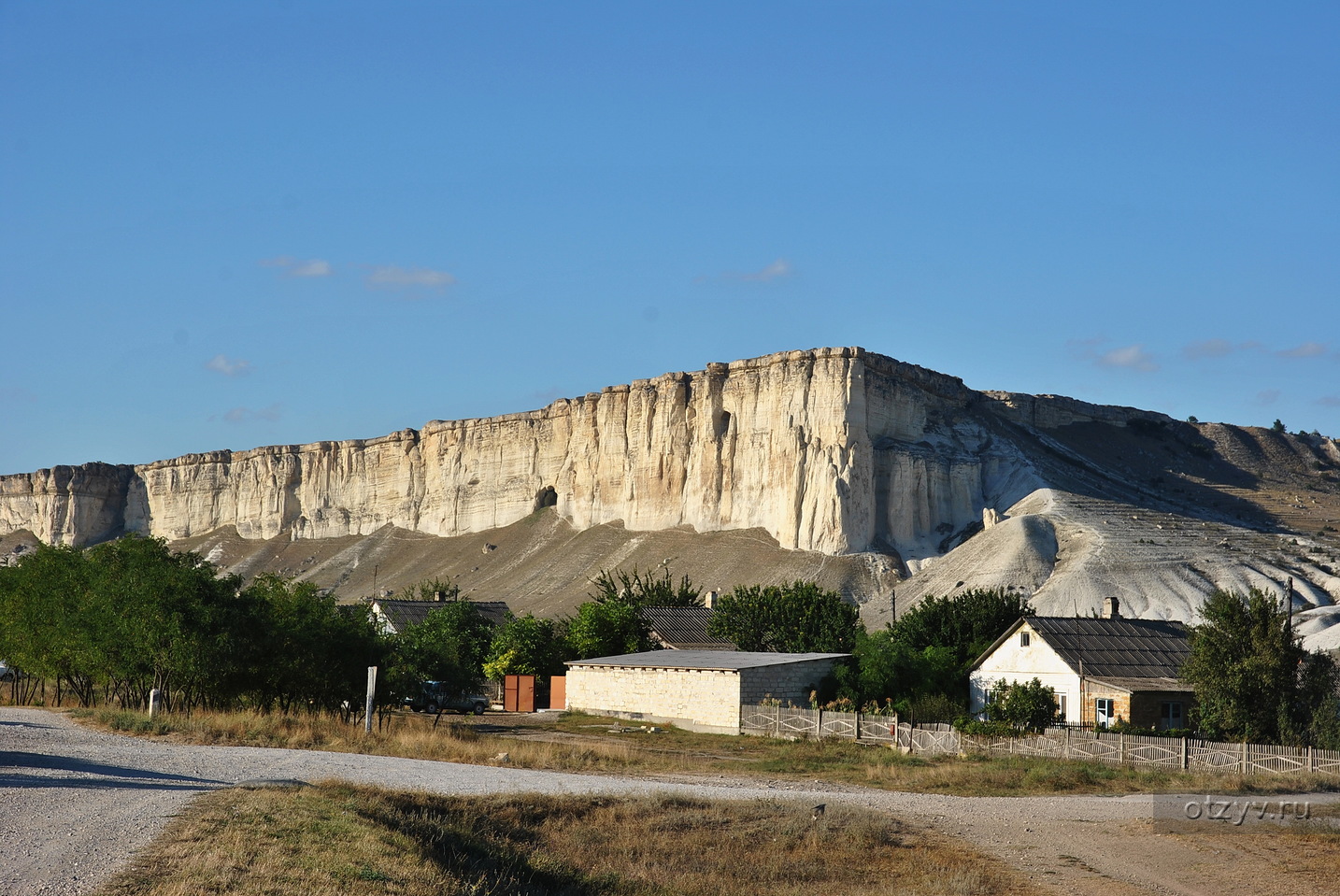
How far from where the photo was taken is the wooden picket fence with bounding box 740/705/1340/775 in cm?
2539

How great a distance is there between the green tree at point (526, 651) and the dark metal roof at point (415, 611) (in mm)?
4336

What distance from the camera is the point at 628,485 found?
340 feet

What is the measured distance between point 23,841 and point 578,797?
892 cm

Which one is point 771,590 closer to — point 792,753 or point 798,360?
point 792,753

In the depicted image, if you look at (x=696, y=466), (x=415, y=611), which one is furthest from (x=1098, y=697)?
(x=696, y=466)

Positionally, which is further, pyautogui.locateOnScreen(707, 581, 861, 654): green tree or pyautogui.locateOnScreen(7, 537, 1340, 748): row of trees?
pyautogui.locateOnScreen(707, 581, 861, 654): green tree

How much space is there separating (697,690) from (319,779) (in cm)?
2118

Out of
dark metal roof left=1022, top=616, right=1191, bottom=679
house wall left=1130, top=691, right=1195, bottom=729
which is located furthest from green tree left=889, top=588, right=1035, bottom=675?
house wall left=1130, top=691, right=1195, bottom=729

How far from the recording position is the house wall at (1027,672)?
3547cm

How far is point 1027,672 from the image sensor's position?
122 ft

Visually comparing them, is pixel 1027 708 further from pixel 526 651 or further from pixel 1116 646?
pixel 526 651

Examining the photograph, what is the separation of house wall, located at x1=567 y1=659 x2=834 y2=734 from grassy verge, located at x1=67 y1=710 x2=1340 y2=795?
5.49m

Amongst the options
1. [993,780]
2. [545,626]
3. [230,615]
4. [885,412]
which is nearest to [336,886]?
[993,780]

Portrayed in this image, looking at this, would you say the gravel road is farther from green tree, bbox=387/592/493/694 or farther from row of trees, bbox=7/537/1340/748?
green tree, bbox=387/592/493/694
